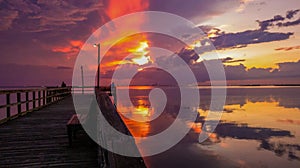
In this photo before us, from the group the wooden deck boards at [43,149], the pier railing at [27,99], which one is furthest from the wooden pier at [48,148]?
the pier railing at [27,99]

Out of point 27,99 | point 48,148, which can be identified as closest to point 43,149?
point 48,148

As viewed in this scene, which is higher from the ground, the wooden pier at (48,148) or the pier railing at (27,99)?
the pier railing at (27,99)

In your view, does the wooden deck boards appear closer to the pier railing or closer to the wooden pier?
the wooden pier

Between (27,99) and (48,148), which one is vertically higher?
(27,99)

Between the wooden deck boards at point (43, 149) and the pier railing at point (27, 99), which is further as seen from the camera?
the pier railing at point (27, 99)

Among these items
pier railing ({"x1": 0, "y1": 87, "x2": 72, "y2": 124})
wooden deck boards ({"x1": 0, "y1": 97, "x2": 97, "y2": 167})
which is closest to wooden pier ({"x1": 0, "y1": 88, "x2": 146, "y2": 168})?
wooden deck boards ({"x1": 0, "y1": 97, "x2": 97, "y2": 167})

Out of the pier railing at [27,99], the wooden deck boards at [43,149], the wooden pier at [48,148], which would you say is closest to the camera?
the wooden pier at [48,148]

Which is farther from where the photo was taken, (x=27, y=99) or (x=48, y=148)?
(x=27, y=99)

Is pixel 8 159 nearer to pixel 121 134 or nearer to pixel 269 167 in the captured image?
pixel 121 134

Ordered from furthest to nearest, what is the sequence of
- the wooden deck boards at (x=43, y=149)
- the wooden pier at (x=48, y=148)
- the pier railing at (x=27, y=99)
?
the pier railing at (x=27, y=99)
the wooden deck boards at (x=43, y=149)
the wooden pier at (x=48, y=148)

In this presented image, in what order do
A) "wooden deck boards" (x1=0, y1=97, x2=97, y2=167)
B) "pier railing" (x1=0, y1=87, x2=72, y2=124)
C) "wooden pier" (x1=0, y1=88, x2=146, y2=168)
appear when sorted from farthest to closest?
"pier railing" (x1=0, y1=87, x2=72, y2=124), "wooden deck boards" (x1=0, y1=97, x2=97, y2=167), "wooden pier" (x1=0, y1=88, x2=146, y2=168)

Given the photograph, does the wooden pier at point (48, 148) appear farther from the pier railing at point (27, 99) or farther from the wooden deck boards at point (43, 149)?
the pier railing at point (27, 99)

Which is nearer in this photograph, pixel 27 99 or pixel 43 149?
pixel 43 149

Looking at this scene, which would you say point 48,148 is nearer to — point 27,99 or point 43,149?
point 43,149
